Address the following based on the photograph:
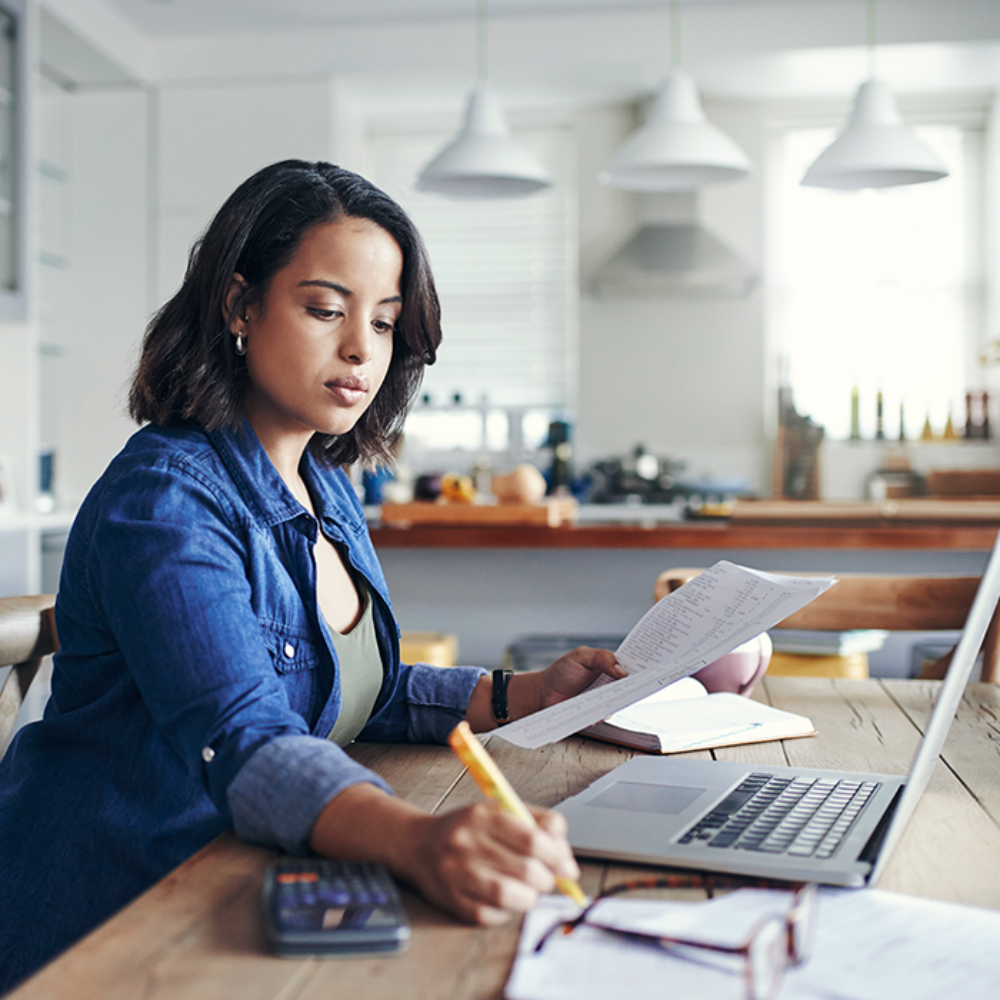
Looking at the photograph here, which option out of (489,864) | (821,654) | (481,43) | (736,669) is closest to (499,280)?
(481,43)

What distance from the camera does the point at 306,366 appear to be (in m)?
1.06

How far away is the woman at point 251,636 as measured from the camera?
2.29ft

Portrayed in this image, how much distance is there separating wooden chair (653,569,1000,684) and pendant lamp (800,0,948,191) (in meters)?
2.09

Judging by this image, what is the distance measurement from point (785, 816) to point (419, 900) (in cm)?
30

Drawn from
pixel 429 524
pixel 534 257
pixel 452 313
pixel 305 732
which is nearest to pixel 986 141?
pixel 534 257

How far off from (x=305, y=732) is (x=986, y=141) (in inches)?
215

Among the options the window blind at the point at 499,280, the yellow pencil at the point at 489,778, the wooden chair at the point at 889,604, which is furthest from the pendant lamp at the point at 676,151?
the yellow pencil at the point at 489,778

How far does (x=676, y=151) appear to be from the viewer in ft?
10.8

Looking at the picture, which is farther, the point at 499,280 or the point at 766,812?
the point at 499,280

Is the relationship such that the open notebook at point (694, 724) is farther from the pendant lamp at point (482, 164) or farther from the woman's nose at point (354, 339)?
the pendant lamp at point (482, 164)

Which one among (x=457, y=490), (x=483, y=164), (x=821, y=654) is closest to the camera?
(x=821, y=654)

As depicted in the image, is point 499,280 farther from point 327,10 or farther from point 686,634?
point 686,634

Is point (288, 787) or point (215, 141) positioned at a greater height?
point (215, 141)

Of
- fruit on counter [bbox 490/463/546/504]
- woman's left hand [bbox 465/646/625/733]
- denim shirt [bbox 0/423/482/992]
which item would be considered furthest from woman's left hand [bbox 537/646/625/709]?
fruit on counter [bbox 490/463/546/504]
